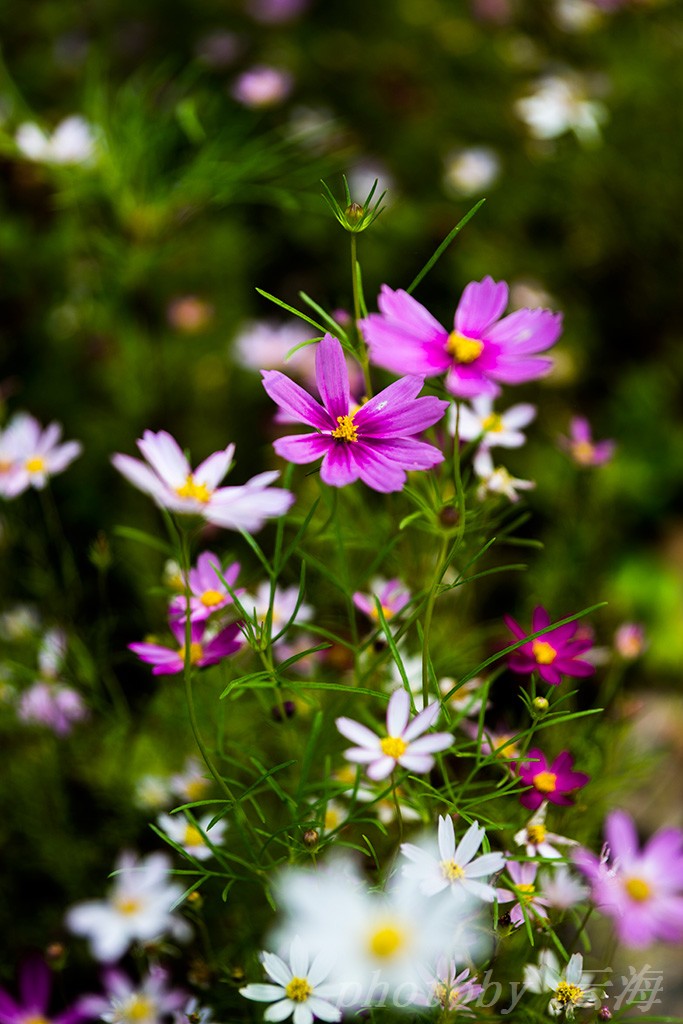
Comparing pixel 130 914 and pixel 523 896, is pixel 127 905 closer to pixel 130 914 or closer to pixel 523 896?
pixel 130 914

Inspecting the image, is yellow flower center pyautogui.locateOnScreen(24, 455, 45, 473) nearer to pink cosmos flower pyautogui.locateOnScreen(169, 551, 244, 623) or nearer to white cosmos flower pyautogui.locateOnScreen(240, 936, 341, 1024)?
pink cosmos flower pyautogui.locateOnScreen(169, 551, 244, 623)

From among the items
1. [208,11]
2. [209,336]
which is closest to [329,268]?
[209,336]

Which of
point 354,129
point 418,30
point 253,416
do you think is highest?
point 418,30

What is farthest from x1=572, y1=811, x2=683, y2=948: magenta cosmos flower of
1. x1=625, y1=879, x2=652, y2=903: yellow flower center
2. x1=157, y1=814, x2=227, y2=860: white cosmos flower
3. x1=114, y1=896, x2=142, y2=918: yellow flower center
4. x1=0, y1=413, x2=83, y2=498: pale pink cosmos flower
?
x1=0, y1=413, x2=83, y2=498: pale pink cosmos flower

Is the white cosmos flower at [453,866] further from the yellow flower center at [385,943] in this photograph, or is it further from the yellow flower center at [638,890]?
the yellow flower center at [638,890]

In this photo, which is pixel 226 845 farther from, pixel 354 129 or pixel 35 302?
pixel 354 129
